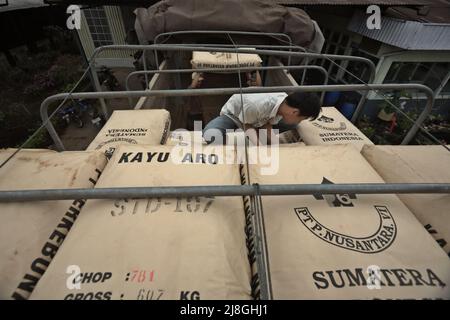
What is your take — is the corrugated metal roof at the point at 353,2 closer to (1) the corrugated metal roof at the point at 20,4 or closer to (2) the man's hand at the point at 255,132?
(2) the man's hand at the point at 255,132

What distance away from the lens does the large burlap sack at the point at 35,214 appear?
102 centimetres

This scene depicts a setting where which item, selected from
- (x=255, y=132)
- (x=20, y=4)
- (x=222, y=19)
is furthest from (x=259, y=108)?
(x=20, y=4)

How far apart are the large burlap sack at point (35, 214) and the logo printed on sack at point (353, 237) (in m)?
1.33

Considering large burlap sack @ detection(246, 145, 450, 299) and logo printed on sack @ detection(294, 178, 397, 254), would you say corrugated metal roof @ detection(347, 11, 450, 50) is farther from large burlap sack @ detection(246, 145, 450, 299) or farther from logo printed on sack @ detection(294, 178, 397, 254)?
logo printed on sack @ detection(294, 178, 397, 254)

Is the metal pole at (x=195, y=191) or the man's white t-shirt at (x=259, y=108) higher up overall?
the metal pole at (x=195, y=191)

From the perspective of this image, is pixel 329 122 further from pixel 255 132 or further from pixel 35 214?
pixel 35 214

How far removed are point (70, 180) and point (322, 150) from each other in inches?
68.4

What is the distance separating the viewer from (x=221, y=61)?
4293 mm

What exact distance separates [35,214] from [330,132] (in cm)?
262

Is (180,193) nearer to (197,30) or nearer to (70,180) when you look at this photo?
(70,180)

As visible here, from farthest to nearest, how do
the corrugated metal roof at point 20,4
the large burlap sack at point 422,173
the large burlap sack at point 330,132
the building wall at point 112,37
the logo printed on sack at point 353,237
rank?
the corrugated metal roof at point 20,4, the building wall at point 112,37, the large burlap sack at point 330,132, the large burlap sack at point 422,173, the logo printed on sack at point 353,237

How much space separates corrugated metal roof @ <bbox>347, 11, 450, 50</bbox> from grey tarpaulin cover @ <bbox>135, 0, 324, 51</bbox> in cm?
307

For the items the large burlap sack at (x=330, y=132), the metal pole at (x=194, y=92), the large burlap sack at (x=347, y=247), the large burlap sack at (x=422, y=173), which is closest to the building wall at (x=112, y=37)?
the metal pole at (x=194, y=92)
